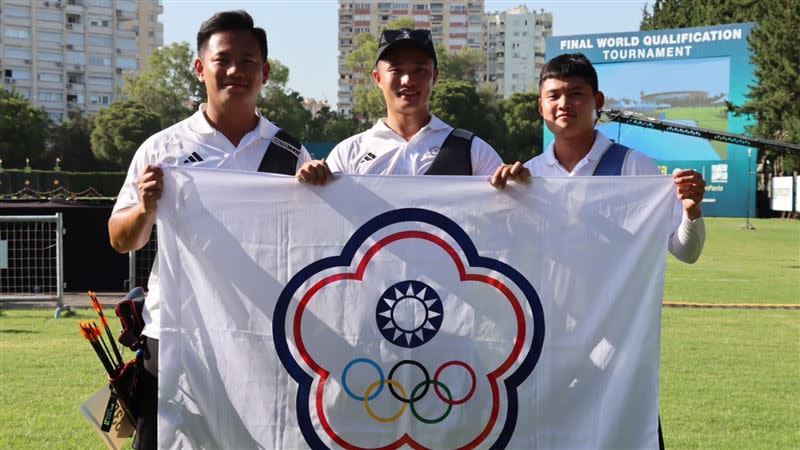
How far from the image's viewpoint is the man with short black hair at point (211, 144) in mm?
3752

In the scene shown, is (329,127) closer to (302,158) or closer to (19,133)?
(19,133)

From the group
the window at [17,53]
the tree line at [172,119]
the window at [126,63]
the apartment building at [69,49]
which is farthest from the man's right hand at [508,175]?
the window at [126,63]

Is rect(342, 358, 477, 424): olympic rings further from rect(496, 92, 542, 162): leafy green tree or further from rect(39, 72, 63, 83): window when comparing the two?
rect(39, 72, 63, 83): window

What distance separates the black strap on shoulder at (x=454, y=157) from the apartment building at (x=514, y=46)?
156 meters

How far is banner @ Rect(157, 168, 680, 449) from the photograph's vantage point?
385 cm

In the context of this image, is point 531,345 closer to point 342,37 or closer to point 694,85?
point 694,85

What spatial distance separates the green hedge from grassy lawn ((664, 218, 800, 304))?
106 ft

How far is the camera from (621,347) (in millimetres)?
3891

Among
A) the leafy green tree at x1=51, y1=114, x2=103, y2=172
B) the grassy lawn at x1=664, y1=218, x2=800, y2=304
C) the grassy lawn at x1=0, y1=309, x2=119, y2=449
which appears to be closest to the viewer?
the grassy lawn at x1=0, y1=309, x2=119, y2=449

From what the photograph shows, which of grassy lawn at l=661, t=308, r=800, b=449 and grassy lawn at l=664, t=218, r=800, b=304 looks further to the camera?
grassy lawn at l=664, t=218, r=800, b=304

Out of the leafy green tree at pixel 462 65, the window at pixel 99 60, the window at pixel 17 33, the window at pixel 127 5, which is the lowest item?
the leafy green tree at pixel 462 65

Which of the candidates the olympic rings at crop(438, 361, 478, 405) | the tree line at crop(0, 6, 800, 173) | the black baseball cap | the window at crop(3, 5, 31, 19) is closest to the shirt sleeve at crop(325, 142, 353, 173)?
the black baseball cap

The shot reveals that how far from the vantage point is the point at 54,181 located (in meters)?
54.4

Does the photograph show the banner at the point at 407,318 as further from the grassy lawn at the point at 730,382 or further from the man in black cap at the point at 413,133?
the grassy lawn at the point at 730,382
